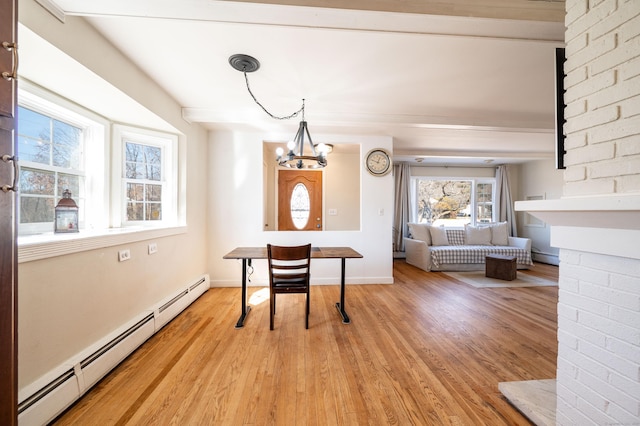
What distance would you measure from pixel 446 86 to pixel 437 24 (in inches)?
45.8

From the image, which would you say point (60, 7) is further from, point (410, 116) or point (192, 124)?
point (410, 116)

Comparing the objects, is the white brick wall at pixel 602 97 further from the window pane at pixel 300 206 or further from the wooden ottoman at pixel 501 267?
the window pane at pixel 300 206

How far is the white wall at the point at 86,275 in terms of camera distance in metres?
1.29

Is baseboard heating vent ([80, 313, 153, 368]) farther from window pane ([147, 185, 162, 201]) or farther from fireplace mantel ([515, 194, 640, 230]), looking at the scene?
fireplace mantel ([515, 194, 640, 230])

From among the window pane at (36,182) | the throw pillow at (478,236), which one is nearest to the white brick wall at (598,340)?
the window pane at (36,182)

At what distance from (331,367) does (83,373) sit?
1.62 m

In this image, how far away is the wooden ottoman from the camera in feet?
13.4

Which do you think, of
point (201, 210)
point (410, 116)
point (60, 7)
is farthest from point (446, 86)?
point (201, 210)

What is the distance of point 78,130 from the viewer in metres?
2.10

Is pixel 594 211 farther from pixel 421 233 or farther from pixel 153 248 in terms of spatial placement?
pixel 421 233

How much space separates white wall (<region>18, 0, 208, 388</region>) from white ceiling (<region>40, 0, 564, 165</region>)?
153 millimetres

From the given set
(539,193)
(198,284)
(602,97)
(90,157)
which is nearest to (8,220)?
(90,157)

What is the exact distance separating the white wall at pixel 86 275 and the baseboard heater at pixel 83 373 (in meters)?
0.07

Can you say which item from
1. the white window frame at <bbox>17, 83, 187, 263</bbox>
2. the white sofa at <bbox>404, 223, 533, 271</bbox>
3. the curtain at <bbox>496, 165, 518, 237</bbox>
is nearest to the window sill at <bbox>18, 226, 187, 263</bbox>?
the white window frame at <bbox>17, 83, 187, 263</bbox>
